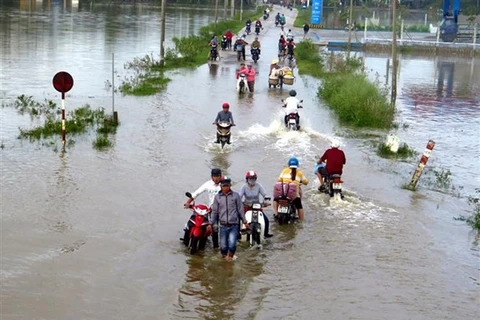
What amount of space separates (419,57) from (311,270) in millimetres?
46355

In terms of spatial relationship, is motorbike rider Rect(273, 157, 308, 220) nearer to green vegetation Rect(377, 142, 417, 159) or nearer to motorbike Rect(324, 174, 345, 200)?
motorbike Rect(324, 174, 345, 200)

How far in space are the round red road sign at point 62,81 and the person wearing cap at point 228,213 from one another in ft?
28.4

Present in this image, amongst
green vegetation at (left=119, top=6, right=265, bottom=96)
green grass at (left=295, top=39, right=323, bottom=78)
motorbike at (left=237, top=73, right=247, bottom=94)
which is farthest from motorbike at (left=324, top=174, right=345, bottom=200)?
green grass at (left=295, top=39, right=323, bottom=78)

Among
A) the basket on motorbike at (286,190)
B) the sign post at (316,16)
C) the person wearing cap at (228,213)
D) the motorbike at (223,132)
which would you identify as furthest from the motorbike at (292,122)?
the sign post at (316,16)

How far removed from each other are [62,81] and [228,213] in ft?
29.5

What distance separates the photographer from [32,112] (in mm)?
23594

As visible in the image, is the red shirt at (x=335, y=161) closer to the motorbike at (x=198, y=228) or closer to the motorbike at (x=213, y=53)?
the motorbike at (x=198, y=228)

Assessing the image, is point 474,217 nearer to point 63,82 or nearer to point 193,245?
point 193,245

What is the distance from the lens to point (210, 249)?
12.4 metres

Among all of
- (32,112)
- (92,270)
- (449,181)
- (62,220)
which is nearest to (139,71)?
(32,112)

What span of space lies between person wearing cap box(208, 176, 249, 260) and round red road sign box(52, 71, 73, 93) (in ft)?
28.4

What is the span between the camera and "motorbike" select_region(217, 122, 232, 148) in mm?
19719

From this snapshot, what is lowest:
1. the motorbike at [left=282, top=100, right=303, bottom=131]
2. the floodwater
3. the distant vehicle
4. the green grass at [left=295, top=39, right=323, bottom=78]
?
the floodwater

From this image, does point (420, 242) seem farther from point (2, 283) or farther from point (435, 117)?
point (435, 117)
